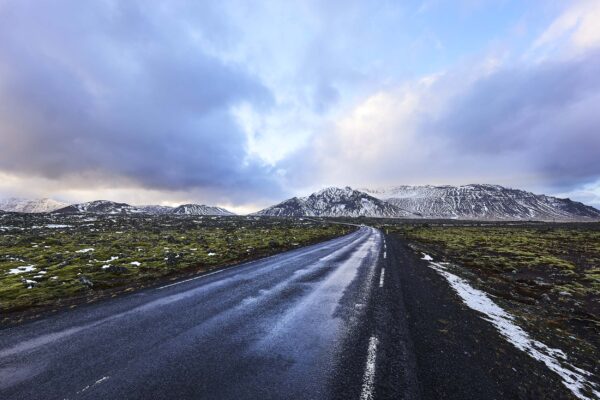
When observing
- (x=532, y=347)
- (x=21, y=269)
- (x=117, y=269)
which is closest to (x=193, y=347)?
(x=532, y=347)

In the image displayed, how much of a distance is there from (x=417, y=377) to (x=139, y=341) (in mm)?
6175

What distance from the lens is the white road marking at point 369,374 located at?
5.15 meters

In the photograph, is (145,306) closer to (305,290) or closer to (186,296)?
(186,296)

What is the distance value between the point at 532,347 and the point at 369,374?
5181 mm

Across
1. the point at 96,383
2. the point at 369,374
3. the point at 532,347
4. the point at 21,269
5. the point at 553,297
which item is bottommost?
the point at 553,297

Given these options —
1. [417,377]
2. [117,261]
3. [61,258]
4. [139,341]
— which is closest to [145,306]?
[139,341]

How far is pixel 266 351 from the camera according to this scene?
22.5 ft

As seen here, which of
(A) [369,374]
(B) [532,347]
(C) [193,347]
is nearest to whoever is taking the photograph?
(A) [369,374]

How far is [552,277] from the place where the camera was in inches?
804

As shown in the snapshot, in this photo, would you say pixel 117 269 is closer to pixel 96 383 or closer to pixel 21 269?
pixel 21 269

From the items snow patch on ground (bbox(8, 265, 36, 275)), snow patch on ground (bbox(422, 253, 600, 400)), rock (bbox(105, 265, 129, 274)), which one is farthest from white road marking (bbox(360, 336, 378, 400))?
snow patch on ground (bbox(8, 265, 36, 275))

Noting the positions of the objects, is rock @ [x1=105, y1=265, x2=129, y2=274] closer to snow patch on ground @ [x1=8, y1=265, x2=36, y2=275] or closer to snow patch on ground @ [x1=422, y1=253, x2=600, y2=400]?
snow patch on ground @ [x1=8, y1=265, x2=36, y2=275]

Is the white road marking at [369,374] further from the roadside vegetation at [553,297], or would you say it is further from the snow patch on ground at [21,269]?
the snow patch on ground at [21,269]

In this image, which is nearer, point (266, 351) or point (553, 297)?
point (266, 351)
